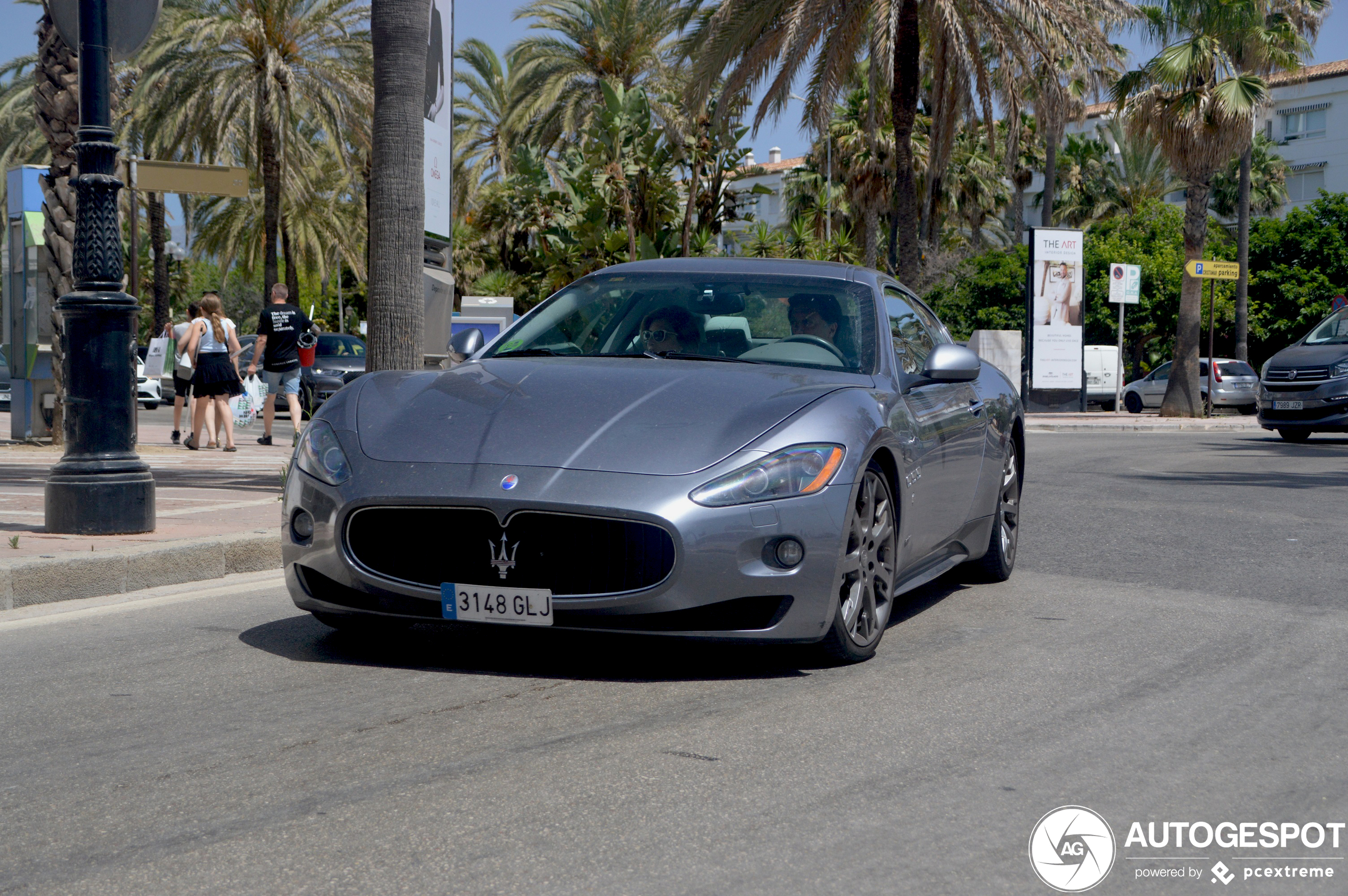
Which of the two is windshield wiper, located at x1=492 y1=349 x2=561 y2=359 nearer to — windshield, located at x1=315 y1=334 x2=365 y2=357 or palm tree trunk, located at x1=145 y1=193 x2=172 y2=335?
windshield, located at x1=315 y1=334 x2=365 y2=357

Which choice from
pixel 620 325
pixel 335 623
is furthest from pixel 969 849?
pixel 620 325

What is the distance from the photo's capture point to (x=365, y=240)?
4594cm

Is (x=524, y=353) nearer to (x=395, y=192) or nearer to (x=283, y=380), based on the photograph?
(x=395, y=192)

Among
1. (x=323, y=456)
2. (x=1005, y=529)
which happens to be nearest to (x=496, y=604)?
(x=323, y=456)

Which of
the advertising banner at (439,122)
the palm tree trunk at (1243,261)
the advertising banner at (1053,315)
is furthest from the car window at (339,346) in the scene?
the palm tree trunk at (1243,261)

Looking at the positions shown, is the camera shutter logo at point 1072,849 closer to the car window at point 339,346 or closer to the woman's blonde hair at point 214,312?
the woman's blonde hair at point 214,312

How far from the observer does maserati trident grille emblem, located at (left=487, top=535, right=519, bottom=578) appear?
14.3ft


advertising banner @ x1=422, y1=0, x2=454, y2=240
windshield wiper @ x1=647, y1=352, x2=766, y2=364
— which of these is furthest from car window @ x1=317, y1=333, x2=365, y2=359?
windshield wiper @ x1=647, y1=352, x2=766, y2=364

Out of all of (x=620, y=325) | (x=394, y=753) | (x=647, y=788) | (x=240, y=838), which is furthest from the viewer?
(x=620, y=325)

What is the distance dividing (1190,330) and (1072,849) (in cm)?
2919

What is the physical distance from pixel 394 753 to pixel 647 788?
Result: 0.70 m

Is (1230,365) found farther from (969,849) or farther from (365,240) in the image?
(969,849)

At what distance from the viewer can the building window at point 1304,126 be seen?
64375mm

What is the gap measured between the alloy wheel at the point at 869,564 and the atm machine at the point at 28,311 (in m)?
12.3
